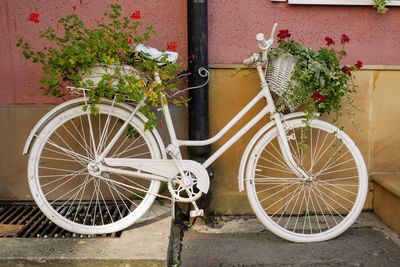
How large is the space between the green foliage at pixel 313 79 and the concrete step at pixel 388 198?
930 mm

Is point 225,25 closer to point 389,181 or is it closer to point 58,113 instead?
point 58,113

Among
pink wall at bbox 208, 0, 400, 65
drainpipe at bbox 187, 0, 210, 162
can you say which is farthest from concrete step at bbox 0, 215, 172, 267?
pink wall at bbox 208, 0, 400, 65

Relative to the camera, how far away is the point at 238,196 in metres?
4.45

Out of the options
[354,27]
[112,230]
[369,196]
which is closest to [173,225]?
[112,230]

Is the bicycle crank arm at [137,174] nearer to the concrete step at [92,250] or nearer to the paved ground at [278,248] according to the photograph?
the concrete step at [92,250]

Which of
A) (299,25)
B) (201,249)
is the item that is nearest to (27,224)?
(201,249)

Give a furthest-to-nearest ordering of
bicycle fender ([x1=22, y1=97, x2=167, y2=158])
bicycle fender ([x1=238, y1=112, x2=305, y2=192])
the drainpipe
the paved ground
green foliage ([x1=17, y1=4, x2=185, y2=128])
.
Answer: the drainpipe
bicycle fender ([x1=238, y1=112, x2=305, y2=192])
bicycle fender ([x1=22, y1=97, x2=167, y2=158])
the paved ground
green foliage ([x1=17, y1=4, x2=185, y2=128])

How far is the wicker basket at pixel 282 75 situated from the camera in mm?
3670

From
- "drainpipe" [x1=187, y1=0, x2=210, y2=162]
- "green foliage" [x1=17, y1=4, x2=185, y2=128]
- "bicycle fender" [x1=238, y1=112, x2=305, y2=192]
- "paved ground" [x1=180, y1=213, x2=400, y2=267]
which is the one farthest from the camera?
"drainpipe" [x1=187, y1=0, x2=210, y2=162]

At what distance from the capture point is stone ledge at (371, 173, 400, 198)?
4.08 meters

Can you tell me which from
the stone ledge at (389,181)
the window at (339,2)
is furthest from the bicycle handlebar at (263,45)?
the stone ledge at (389,181)

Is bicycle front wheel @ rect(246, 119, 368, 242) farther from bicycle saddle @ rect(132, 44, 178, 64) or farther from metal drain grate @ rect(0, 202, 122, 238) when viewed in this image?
metal drain grate @ rect(0, 202, 122, 238)

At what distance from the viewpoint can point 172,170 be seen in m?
3.80

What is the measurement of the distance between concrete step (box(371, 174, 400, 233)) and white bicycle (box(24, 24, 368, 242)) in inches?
8.0
